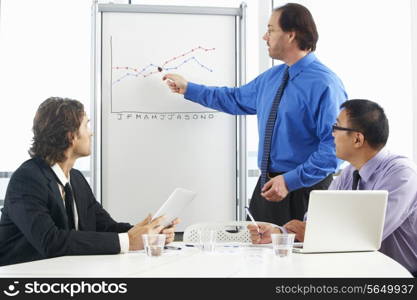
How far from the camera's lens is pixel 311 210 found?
6.52ft

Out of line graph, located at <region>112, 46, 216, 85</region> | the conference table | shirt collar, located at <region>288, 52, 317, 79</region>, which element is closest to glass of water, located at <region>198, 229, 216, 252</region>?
the conference table

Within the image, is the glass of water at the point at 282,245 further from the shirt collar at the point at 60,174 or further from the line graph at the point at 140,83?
the line graph at the point at 140,83

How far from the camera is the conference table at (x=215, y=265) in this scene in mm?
1740

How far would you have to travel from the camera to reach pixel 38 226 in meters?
2.15

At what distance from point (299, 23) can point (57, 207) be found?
1.75 metres

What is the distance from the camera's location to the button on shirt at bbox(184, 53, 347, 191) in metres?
3.08

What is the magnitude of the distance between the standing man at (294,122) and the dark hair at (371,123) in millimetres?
452

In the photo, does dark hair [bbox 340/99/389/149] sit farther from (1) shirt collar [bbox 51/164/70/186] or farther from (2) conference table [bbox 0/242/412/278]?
(1) shirt collar [bbox 51/164/70/186]

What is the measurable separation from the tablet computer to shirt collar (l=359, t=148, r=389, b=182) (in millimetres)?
773

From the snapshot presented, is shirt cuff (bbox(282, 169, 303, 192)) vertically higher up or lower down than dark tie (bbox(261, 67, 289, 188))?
lower down

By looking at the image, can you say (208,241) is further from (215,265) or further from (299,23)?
(299,23)

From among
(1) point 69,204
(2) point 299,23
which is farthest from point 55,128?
(2) point 299,23

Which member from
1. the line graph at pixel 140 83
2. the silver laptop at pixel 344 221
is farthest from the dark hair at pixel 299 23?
the silver laptop at pixel 344 221

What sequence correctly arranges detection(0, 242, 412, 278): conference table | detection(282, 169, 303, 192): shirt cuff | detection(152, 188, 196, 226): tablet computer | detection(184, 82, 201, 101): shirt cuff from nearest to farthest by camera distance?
detection(0, 242, 412, 278): conference table, detection(152, 188, 196, 226): tablet computer, detection(282, 169, 303, 192): shirt cuff, detection(184, 82, 201, 101): shirt cuff
